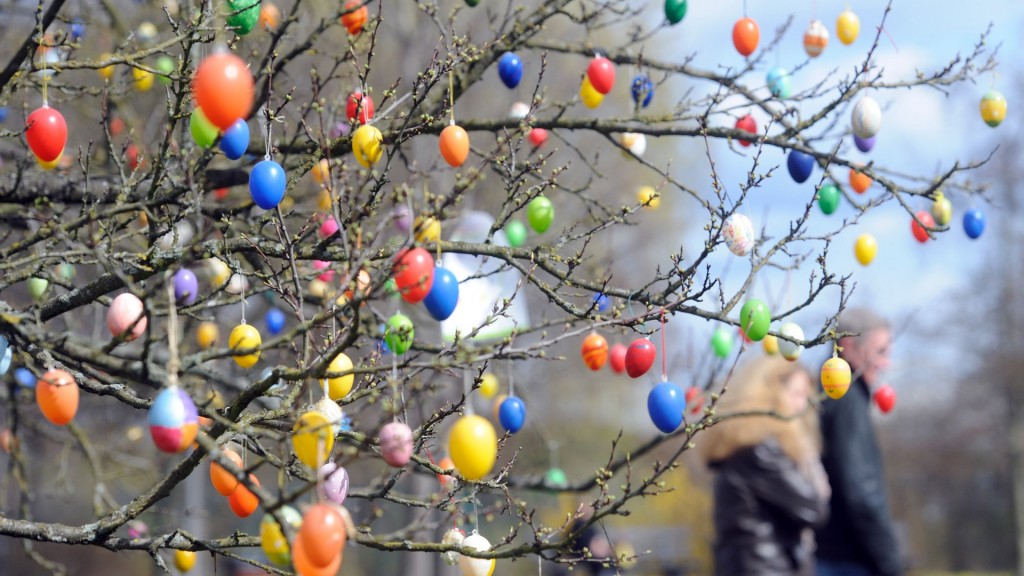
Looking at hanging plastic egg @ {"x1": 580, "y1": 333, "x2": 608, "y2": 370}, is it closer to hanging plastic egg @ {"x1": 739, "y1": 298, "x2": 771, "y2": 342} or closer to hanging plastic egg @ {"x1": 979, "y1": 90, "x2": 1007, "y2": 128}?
hanging plastic egg @ {"x1": 739, "y1": 298, "x2": 771, "y2": 342}

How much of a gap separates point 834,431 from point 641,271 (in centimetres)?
1114

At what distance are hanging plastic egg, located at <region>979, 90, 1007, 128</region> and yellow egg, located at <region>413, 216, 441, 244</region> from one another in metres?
2.70

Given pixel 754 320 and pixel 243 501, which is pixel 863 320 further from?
pixel 243 501

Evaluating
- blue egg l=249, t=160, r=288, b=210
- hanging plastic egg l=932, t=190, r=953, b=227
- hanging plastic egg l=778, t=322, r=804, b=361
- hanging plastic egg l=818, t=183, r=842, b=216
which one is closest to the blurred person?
hanging plastic egg l=818, t=183, r=842, b=216

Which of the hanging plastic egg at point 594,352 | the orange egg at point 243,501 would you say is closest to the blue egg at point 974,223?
the hanging plastic egg at point 594,352

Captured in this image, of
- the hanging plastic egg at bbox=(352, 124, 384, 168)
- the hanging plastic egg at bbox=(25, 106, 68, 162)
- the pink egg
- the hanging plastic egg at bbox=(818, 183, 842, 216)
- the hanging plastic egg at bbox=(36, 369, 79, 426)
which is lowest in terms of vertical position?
the pink egg

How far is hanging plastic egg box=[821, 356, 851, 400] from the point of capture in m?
3.15

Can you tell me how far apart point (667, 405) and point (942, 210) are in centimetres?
163

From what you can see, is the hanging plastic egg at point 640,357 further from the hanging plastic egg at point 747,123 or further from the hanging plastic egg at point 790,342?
the hanging plastic egg at point 747,123

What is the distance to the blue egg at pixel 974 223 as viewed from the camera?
14.0 ft

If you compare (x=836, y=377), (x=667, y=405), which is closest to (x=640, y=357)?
(x=667, y=405)

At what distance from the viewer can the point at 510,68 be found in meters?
3.99

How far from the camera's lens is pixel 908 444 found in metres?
25.0

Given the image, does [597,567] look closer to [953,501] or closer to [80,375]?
[80,375]
